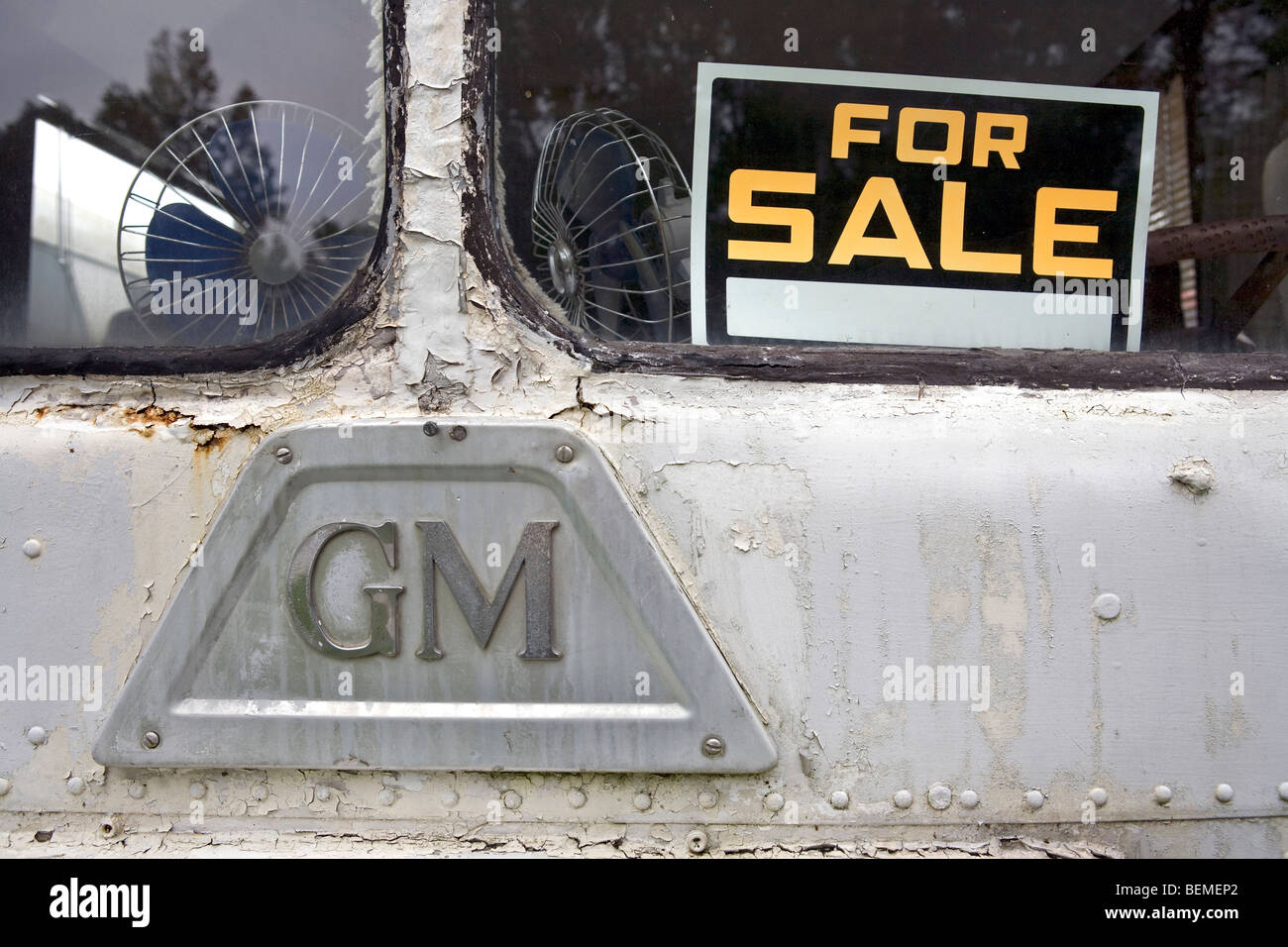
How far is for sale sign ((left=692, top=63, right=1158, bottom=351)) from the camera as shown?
115 cm

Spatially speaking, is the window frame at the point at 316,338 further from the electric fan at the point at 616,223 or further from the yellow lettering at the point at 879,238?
the yellow lettering at the point at 879,238

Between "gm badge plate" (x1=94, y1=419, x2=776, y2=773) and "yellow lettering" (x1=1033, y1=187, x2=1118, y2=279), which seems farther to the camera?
"yellow lettering" (x1=1033, y1=187, x2=1118, y2=279)

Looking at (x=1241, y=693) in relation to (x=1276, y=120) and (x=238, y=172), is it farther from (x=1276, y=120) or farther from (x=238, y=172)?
(x=238, y=172)

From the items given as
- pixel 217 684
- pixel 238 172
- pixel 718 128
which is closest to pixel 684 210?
pixel 718 128

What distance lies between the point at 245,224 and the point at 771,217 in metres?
0.73

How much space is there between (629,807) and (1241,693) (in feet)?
2.58

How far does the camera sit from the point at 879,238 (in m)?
1.17

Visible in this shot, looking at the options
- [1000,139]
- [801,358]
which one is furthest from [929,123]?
[801,358]

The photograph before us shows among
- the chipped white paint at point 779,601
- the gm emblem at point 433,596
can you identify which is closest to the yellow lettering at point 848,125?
the chipped white paint at point 779,601

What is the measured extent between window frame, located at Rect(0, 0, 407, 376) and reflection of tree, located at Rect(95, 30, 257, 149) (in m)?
0.25

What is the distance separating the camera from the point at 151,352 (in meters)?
1.07

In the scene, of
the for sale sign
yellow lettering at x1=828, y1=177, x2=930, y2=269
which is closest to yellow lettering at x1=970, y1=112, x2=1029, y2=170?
the for sale sign

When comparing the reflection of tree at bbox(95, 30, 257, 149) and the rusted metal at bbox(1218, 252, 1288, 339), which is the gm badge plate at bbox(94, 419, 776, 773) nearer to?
the reflection of tree at bbox(95, 30, 257, 149)

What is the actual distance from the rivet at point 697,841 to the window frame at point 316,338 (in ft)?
2.50
